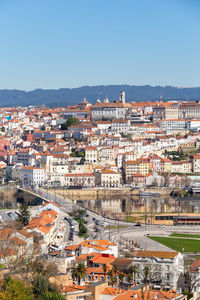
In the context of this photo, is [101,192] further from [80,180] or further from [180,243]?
[180,243]

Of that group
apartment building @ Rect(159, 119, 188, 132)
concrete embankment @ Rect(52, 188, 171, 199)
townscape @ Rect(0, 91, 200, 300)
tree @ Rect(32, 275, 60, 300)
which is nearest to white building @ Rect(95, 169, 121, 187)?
townscape @ Rect(0, 91, 200, 300)

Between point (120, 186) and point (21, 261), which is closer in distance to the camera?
point (21, 261)

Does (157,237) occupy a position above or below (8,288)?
below

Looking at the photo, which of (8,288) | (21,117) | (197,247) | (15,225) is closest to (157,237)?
(197,247)

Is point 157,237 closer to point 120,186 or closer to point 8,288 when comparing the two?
point 8,288

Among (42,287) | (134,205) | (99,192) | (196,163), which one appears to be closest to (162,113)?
(196,163)
